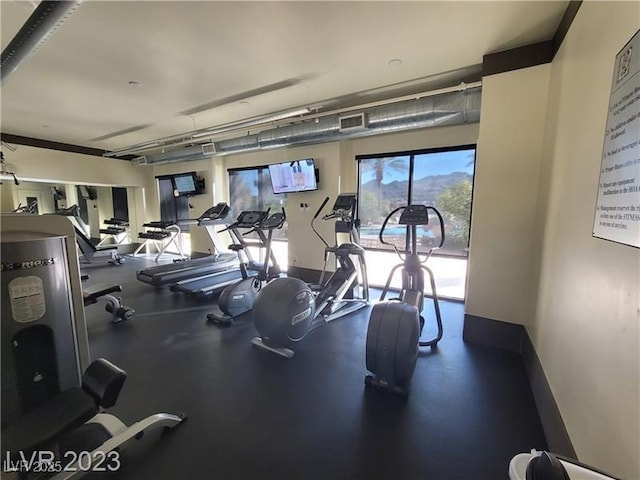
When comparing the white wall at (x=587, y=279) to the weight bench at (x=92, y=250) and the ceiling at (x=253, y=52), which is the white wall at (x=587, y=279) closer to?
the ceiling at (x=253, y=52)

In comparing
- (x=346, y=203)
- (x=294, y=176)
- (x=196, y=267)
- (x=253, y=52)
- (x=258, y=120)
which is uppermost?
(x=253, y=52)

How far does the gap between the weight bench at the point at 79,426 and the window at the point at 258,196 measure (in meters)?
4.58

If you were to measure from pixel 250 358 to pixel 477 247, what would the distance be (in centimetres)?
262

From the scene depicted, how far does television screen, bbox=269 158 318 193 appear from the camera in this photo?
5.25 meters

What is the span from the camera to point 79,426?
1.43 metres

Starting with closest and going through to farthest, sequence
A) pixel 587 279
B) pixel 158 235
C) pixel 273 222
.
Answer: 1. pixel 587 279
2. pixel 273 222
3. pixel 158 235

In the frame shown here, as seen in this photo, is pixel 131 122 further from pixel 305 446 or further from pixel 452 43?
pixel 305 446

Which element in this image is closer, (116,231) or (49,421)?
(49,421)

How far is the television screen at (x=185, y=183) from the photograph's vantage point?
7414 mm

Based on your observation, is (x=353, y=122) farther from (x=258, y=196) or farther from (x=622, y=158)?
(x=258, y=196)

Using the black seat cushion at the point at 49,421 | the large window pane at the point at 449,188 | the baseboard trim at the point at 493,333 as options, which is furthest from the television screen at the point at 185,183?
the baseboard trim at the point at 493,333

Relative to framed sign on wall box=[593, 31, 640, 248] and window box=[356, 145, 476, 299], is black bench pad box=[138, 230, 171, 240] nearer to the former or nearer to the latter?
window box=[356, 145, 476, 299]

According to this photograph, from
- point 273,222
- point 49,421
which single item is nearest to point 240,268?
point 273,222

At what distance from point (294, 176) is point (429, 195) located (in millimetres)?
2511
